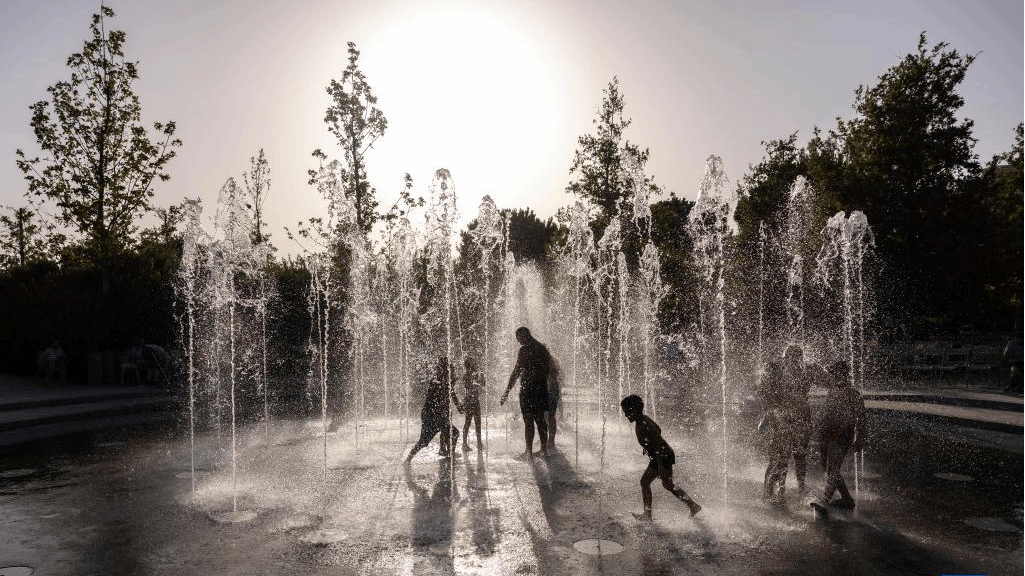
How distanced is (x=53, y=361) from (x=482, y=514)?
16.1 metres

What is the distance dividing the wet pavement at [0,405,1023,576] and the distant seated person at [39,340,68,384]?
9646mm

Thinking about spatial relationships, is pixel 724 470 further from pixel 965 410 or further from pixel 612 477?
pixel 965 410

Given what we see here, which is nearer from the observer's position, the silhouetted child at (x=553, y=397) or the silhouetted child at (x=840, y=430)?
the silhouetted child at (x=840, y=430)

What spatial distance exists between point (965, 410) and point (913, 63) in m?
14.0

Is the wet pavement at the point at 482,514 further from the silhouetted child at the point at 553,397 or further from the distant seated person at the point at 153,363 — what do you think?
the distant seated person at the point at 153,363

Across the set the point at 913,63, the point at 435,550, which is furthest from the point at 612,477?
the point at 913,63

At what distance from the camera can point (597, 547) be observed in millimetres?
5340

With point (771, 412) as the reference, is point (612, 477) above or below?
below

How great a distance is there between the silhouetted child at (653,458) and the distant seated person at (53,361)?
56.0ft

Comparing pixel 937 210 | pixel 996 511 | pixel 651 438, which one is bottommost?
pixel 996 511

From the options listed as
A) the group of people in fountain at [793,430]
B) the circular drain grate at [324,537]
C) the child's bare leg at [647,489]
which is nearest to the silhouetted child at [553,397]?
the group of people in fountain at [793,430]

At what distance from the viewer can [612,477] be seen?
25.5 ft

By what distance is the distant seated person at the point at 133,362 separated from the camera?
59.0 ft

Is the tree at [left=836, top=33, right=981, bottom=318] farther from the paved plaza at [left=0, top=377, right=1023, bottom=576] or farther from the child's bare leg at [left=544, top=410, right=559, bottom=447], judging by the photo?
the child's bare leg at [left=544, top=410, right=559, bottom=447]
